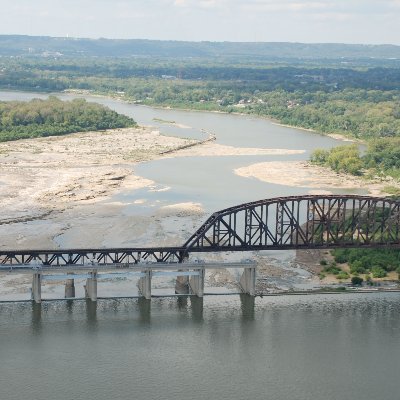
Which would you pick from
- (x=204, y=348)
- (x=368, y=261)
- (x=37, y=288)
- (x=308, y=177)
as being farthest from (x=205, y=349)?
(x=308, y=177)

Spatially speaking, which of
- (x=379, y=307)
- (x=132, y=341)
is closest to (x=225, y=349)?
(x=132, y=341)

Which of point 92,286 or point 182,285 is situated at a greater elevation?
point 92,286

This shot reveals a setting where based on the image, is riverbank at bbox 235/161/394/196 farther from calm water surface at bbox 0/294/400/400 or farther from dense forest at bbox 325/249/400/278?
calm water surface at bbox 0/294/400/400

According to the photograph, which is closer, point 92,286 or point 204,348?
point 204,348

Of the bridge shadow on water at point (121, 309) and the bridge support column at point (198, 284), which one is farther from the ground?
the bridge support column at point (198, 284)

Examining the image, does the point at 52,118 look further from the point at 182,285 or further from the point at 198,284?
the point at 198,284

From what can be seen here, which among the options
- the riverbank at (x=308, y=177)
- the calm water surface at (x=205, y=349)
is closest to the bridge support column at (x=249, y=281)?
the calm water surface at (x=205, y=349)

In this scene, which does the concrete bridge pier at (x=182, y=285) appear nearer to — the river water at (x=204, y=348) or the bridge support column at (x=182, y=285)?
the bridge support column at (x=182, y=285)
